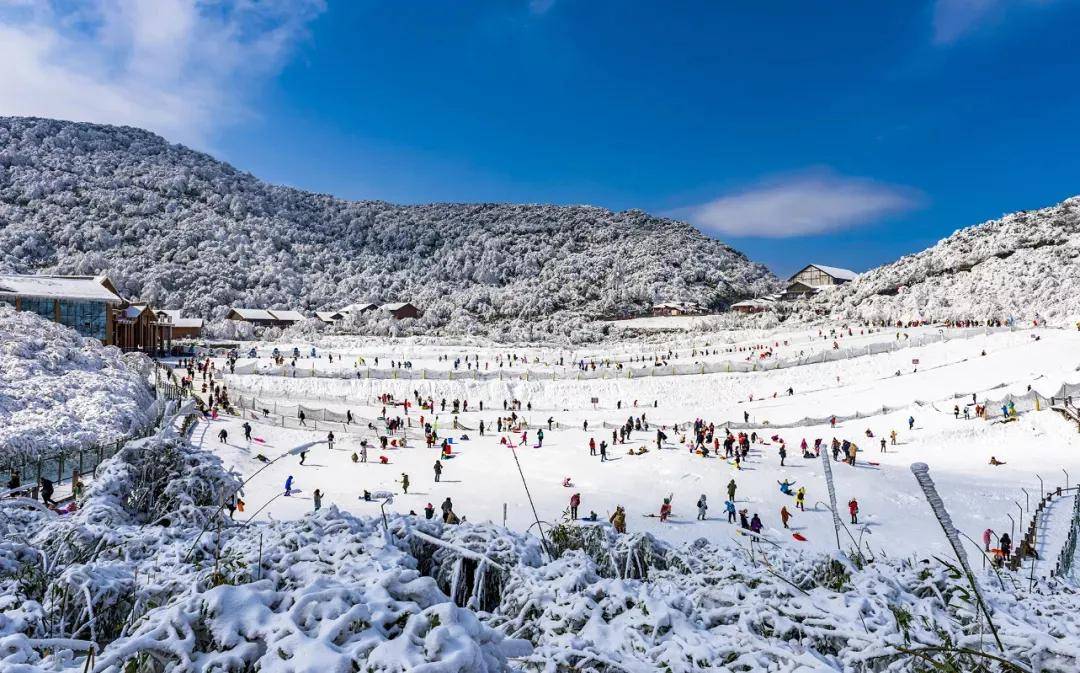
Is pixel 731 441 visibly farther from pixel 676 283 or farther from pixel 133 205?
pixel 133 205

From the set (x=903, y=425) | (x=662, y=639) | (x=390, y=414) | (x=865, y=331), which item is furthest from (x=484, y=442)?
(x=865, y=331)

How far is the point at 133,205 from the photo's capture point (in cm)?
13650

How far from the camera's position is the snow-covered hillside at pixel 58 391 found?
19.7 m

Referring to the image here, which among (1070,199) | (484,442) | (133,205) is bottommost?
(484,442)

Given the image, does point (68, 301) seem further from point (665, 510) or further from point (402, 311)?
point (402, 311)

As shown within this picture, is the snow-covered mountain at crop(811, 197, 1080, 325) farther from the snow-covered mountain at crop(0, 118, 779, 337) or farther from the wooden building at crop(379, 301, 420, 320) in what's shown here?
the wooden building at crop(379, 301, 420, 320)

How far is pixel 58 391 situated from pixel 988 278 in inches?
3311

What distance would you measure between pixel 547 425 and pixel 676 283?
3506 inches

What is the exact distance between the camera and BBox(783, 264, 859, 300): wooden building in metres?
101

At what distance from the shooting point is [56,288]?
4316cm

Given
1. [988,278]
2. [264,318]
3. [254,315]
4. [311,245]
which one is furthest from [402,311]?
[988,278]

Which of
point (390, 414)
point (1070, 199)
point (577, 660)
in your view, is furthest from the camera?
point (1070, 199)

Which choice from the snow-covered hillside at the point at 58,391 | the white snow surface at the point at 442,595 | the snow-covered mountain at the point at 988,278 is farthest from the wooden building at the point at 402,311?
the white snow surface at the point at 442,595

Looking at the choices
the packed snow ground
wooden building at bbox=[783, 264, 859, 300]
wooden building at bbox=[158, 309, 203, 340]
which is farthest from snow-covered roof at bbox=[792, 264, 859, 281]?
wooden building at bbox=[158, 309, 203, 340]
